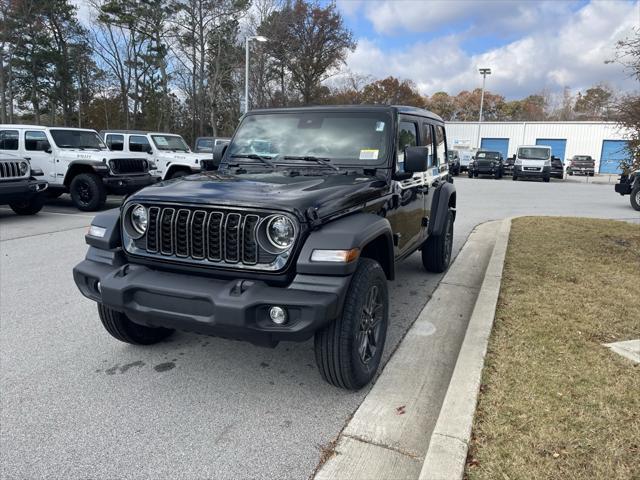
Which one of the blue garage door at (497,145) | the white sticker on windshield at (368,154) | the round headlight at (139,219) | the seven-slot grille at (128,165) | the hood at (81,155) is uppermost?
the blue garage door at (497,145)

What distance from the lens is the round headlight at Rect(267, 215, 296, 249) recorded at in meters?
2.76

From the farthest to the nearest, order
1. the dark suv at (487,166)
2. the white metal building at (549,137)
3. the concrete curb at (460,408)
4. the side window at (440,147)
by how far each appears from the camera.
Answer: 1. the white metal building at (549,137)
2. the dark suv at (487,166)
3. the side window at (440,147)
4. the concrete curb at (460,408)

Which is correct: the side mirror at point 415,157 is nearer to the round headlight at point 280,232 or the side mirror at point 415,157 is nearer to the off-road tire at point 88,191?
the round headlight at point 280,232

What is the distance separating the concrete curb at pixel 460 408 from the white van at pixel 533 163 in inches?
976

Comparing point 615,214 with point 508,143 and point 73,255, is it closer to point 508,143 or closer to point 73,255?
point 73,255

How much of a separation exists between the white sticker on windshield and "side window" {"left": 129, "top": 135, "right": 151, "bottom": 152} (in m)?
12.0

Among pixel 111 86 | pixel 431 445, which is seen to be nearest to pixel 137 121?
pixel 111 86

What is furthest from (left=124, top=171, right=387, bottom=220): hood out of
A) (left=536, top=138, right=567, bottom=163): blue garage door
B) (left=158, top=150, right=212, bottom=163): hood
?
(left=536, top=138, right=567, bottom=163): blue garage door

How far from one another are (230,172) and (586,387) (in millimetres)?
3024

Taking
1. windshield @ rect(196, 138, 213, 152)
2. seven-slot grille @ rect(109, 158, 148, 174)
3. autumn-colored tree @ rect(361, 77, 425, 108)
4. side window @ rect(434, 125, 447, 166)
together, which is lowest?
seven-slot grille @ rect(109, 158, 148, 174)

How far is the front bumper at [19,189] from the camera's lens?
9.19m

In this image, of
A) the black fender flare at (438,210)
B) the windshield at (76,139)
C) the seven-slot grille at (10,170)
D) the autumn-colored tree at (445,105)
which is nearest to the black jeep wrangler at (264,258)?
the black fender flare at (438,210)

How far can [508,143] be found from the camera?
143ft

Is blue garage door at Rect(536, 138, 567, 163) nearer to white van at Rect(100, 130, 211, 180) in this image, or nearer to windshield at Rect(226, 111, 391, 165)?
white van at Rect(100, 130, 211, 180)
